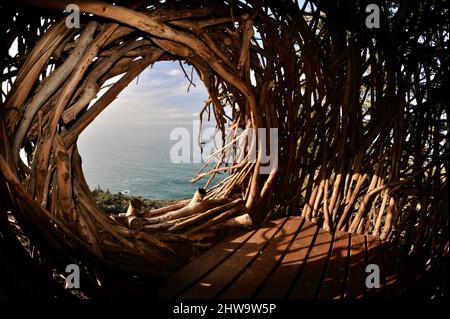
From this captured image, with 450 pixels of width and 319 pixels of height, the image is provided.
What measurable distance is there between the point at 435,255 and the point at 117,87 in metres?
1.37

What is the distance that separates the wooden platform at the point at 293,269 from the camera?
38.4 inches

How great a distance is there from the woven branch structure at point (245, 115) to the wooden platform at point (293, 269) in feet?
0.46

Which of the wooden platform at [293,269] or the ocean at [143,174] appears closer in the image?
the wooden platform at [293,269]

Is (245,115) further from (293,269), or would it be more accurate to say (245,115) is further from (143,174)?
(143,174)

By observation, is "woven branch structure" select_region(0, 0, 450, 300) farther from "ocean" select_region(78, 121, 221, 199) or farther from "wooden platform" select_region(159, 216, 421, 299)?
"ocean" select_region(78, 121, 221, 199)

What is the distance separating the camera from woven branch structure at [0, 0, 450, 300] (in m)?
0.91

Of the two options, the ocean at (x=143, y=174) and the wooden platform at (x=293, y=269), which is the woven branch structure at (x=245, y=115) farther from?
the ocean at (x=143, y=174)

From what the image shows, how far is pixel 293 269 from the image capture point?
44.6 inches

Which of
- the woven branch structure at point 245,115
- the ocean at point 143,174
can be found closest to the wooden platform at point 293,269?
the woven branch structure at point 245,115

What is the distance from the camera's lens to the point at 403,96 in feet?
4.35

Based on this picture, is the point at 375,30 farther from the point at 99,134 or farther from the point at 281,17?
the point at 99,134

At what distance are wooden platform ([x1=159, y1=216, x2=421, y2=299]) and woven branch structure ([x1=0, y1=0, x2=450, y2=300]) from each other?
0.14 m

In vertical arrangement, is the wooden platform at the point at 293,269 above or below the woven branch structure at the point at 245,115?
below

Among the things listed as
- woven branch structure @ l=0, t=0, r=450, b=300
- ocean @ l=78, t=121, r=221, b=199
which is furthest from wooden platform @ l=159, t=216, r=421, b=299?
ocean @ l=78, t=121, r=221, b=199
